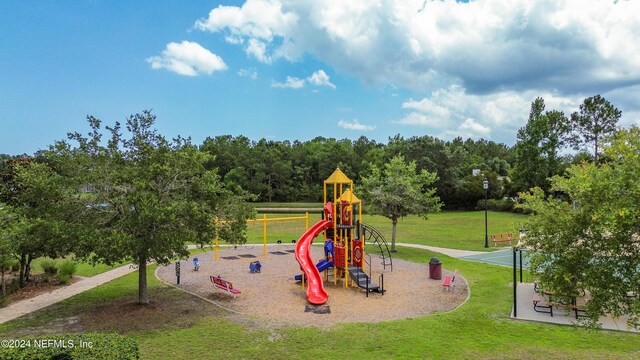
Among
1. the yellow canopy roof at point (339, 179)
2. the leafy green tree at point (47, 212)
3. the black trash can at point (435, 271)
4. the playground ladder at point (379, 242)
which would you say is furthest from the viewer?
the playground ladder at point (379, 242)

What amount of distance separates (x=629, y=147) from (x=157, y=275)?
19.0 m

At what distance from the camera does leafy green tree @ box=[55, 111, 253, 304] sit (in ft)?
40.3

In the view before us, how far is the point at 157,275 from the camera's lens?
20.1 m

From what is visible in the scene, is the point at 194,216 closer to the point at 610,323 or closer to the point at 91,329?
the point at 91,329

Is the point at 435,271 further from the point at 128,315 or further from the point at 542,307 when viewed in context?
the point at 128,315

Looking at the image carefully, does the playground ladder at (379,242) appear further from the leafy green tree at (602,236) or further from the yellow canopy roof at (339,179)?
the leafy green tree at (602,236)

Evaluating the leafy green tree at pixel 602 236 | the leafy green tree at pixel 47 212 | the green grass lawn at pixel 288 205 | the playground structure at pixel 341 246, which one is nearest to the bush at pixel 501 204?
the green grass lawn at pixel 288 205

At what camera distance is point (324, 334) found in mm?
11961

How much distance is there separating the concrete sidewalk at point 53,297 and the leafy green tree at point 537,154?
167ft

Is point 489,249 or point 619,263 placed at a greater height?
point 619,263

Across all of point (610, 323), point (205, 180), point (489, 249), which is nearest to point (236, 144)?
point (489, 249)

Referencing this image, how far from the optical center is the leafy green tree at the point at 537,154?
55.4 meters

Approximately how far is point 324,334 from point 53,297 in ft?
36.8

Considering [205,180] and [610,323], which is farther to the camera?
[205,180]
